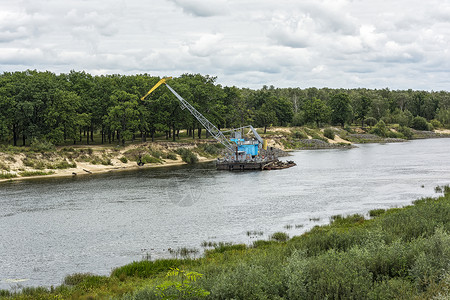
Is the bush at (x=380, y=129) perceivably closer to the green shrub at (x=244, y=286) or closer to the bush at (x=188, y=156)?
the bush at (x=188, y=156)

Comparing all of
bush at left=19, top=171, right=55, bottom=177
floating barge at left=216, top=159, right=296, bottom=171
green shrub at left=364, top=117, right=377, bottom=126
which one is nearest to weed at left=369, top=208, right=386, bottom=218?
floating barge at left=216, top=159, right=296, bottom=171

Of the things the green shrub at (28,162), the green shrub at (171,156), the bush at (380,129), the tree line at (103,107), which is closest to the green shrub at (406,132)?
the bush at (380,129)

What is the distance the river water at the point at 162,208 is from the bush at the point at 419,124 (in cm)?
9547

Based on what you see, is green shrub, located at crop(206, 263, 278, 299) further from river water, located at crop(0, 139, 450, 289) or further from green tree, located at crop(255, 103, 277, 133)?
green tree, located at crop(255, 103, 277, 133)

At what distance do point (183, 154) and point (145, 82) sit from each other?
20.5 meters

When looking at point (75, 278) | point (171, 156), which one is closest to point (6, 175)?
point (171, 156)

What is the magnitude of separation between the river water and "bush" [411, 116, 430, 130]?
313ft

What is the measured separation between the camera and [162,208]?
43.1 m

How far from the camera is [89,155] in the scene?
7781 cm

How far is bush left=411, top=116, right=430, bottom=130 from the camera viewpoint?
6334 inches

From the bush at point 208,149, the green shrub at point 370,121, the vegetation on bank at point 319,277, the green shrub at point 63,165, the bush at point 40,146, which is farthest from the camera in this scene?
the green shrub at point 370,121

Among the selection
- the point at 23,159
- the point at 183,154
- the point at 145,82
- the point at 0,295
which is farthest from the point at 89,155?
the point at 0,295

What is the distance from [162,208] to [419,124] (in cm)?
14136

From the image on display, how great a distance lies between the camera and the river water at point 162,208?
28.0 metres
